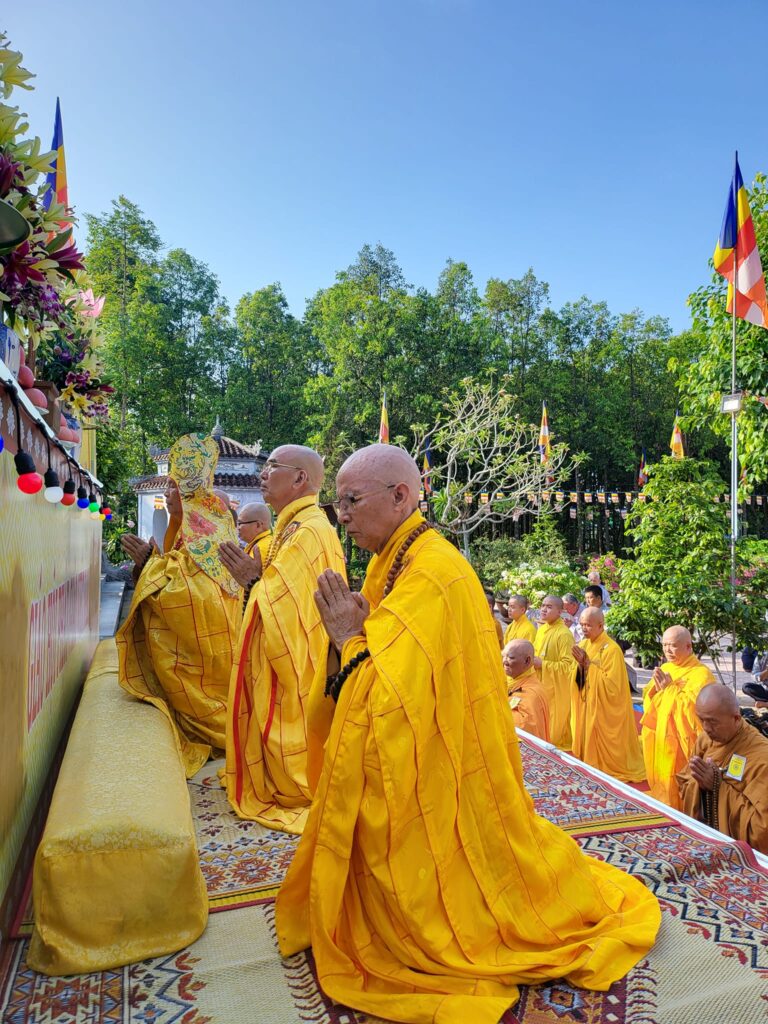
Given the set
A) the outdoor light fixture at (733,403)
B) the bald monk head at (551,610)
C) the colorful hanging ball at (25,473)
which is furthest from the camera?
the bald monk head at (551,610)

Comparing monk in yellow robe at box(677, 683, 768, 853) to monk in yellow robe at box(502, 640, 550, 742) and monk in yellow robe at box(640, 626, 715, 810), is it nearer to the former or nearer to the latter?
monk in yellow robe at box(640, 626, 715, 810)

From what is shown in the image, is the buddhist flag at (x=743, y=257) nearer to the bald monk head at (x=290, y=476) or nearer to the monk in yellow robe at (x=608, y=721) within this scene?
the monk in yellow robe at (x=608, y=721)

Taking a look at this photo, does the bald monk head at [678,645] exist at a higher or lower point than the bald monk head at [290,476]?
lower

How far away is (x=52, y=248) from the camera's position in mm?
2104

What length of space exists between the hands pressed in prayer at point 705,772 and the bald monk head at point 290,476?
10.0 feet

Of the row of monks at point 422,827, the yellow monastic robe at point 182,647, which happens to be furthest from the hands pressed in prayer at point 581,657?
the row of monks at point 422,827

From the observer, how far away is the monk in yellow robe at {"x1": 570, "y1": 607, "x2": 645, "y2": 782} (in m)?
7.31

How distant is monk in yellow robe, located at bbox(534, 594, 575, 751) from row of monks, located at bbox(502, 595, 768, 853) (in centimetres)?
1

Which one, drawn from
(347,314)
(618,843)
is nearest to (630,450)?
(347,314)

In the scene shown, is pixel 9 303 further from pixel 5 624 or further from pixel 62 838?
pixel 62 838

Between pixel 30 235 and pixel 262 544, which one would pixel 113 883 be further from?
pixel 262 544

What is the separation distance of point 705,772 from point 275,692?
110 inches

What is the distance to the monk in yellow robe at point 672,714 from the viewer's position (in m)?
6.18

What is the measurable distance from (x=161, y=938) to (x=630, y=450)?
33669 mm
